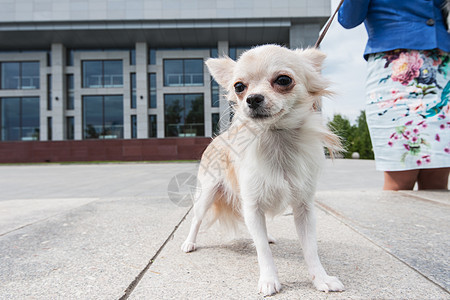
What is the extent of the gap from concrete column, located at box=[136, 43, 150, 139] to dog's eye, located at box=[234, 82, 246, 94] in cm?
2287

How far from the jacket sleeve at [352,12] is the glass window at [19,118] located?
90.8 feet

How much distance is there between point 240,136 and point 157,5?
24.2 m

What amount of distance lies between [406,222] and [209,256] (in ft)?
6.27

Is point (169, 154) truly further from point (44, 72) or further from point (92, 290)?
point (92, 290)

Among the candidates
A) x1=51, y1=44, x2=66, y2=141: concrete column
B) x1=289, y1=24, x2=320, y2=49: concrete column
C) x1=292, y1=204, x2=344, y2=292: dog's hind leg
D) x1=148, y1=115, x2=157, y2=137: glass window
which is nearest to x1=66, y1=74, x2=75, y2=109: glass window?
x1=51, y1=44, x2=66, y2=141: concrete column

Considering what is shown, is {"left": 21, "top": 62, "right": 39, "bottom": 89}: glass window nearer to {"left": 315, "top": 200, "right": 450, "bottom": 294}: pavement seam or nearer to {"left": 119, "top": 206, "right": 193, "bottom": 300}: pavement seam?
{"left": 119, "top": 206, "right": 193, "bottom": 300}: pavement seam

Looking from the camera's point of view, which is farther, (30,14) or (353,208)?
(30,14)

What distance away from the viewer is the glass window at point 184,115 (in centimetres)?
2450

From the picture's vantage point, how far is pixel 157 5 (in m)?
22.5

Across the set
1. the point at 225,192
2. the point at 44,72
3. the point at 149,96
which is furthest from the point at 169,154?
the point at 225,192

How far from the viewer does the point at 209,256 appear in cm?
204

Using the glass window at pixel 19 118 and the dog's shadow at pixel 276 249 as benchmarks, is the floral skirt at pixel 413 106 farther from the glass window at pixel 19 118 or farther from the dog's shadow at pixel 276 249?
the glass window at pixel 19 118

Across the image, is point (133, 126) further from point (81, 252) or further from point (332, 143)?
point (332, 143)

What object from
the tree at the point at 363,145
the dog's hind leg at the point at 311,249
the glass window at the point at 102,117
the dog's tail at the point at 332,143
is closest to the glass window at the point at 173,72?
the glass window at the point at 102,117
